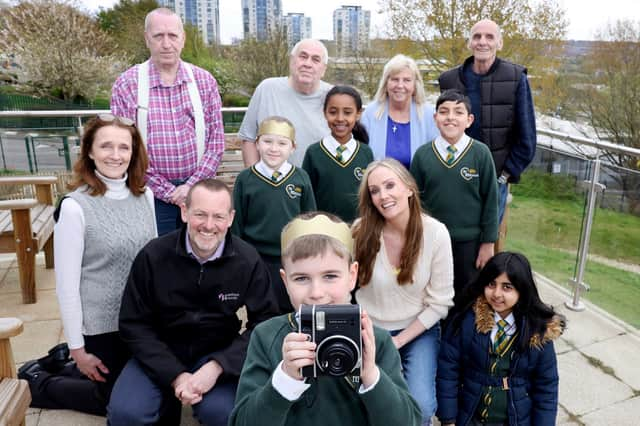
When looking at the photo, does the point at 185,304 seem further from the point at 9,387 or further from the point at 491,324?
the point at 491,324

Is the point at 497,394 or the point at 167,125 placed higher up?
the point at 167,125

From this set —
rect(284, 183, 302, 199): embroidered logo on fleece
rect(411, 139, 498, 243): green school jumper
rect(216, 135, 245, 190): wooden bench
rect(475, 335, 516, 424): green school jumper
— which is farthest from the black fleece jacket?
rect(216, 135, 245, 190): wooden bench

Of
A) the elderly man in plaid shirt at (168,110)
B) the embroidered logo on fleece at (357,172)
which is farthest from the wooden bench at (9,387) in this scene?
the embroidered logo on fleece at (357,172)

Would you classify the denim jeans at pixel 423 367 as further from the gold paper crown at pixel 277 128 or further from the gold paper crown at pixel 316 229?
the gold paper crown at pixel 277 128

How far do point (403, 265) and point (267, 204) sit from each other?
0.85 m

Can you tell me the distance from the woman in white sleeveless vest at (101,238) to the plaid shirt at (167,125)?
0.46 meters

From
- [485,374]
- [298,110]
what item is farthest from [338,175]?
[485,374]

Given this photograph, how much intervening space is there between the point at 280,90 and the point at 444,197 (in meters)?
1.26

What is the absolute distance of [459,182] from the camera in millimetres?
2877

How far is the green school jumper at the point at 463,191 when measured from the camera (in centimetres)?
287

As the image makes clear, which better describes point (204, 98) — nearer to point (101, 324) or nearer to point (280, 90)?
point (280, 90)

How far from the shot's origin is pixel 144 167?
8.09ft

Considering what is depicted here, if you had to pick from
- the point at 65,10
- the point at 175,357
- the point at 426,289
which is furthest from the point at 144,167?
the point at 65,10

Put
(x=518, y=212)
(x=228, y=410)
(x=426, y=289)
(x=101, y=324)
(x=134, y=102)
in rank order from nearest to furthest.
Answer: (x=228, y=410)
(x=101, y=324)
(x=426, y=289)
(x=134, y=102)
(x=518, y=212)
